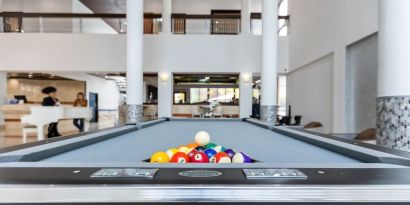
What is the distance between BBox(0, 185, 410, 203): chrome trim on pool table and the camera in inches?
28.7

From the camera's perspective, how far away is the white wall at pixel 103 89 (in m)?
15.7

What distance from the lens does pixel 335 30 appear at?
21.3 feet

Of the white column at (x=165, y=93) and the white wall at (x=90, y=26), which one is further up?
the white wall at (x=90, y=26)

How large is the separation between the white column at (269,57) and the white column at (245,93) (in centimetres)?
298

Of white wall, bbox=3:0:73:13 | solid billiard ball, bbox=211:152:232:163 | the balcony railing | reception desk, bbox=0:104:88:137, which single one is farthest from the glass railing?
solid billiard ball, bbox=211:152:232:163


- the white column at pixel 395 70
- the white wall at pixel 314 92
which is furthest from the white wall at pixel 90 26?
the white column at pixel 395 70

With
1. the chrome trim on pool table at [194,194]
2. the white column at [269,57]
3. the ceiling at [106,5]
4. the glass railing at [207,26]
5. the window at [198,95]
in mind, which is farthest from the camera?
the window at [198,95]

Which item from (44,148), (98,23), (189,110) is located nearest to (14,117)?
(98,23)

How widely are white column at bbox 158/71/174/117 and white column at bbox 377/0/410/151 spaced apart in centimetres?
793

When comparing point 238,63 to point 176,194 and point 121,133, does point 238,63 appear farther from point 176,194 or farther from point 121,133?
point 176,194

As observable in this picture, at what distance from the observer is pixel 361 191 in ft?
2.48

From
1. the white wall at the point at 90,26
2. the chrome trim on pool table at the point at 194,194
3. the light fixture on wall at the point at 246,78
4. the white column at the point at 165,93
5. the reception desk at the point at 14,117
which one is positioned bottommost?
the reception desk at the point at 14,117

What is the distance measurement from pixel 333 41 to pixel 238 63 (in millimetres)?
3844

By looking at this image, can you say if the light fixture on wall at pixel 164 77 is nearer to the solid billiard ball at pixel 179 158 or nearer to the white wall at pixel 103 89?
the white wall at pixel 103 89
